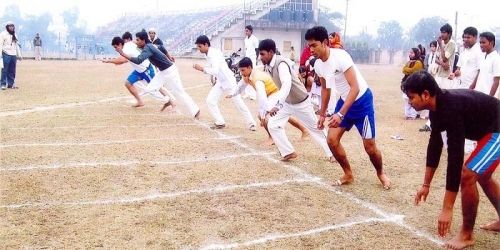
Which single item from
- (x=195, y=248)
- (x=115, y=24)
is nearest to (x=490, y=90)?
(x=195, y=248)

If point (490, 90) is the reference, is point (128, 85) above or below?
below

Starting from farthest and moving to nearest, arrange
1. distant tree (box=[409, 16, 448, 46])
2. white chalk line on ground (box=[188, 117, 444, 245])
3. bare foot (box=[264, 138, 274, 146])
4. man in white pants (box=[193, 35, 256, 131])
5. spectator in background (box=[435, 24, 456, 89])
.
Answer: distant tree (box=[409, 16, 448, 46]), man in white pants (box=[193, 35, 256, 131]), spectator in background (box=[435, 24, 456, 89]), bare foot (box=[264, 138, 274, 146]), white chalk line on ground (box=[188, 117, 444, 245])

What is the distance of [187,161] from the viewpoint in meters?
6.60

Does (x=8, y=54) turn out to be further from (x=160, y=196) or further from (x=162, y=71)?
(x=160, y=196)

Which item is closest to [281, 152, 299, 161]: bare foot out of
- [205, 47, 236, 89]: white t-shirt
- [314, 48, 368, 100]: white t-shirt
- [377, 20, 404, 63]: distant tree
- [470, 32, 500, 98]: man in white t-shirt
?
[314, 48, 368, 100]: white t-shirt

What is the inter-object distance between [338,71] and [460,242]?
2.26 metres

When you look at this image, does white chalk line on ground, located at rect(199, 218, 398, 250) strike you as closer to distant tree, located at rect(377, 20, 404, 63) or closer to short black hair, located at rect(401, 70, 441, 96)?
short black hair, located at rect(401, 70, 441, 96)

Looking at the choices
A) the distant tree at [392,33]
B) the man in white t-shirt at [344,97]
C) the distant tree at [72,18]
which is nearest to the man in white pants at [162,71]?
the man in white t-shirt at [344,97]

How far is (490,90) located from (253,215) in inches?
166

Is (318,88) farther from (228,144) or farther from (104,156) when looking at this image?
(104,156)

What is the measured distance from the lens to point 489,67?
22.5ft

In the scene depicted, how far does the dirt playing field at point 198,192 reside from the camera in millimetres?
4043

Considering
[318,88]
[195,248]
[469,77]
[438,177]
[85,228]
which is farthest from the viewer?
[318,88]

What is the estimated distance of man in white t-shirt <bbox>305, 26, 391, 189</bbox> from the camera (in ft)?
17.1
